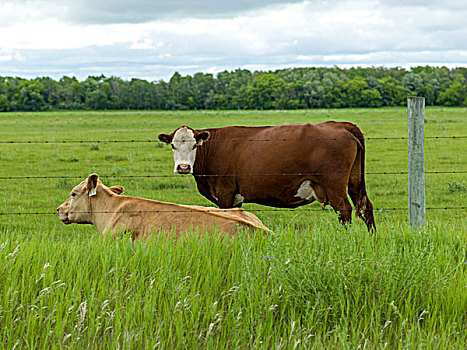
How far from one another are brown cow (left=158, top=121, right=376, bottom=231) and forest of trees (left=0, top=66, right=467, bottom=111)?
76778 mm

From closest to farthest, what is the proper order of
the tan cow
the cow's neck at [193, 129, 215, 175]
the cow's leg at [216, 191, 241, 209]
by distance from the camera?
the tan cow, the cow's leg at [216, 191, 241, 209], the cow's neck at [193, 129, 215, 175]

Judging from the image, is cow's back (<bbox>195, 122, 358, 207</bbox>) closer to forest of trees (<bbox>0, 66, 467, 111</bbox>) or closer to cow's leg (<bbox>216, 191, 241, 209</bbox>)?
cow's leg (<bbox>216, 191, 241, 209</bbox>)

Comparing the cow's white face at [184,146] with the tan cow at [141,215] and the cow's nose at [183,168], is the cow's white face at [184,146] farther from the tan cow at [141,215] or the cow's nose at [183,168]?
the tan cow at [141,215]

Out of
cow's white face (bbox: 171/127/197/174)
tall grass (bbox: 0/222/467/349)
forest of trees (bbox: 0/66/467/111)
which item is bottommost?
tall grass (bbox: 0/222/467/349)

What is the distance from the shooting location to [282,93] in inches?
3452

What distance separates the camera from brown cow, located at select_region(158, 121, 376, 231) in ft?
26.5

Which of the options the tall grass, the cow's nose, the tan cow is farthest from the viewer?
the cow's nose

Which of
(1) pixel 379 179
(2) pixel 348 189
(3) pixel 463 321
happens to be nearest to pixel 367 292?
(3) pixel 463 321

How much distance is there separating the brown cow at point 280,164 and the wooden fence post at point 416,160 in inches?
42.0

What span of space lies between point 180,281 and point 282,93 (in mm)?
84568

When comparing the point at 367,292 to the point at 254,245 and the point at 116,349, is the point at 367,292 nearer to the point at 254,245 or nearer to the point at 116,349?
the point at 254,245

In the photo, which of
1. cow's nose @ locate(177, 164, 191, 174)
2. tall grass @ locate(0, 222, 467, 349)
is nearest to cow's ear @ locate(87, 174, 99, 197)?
cow's nose @ locate(177, 164, 191, 174)

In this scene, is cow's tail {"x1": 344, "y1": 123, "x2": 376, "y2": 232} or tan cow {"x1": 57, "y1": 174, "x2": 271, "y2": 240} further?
cow's tail {"x1": 344, "y1": 123, "x2": 376, "y2": 232}

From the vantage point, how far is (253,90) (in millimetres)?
91438
